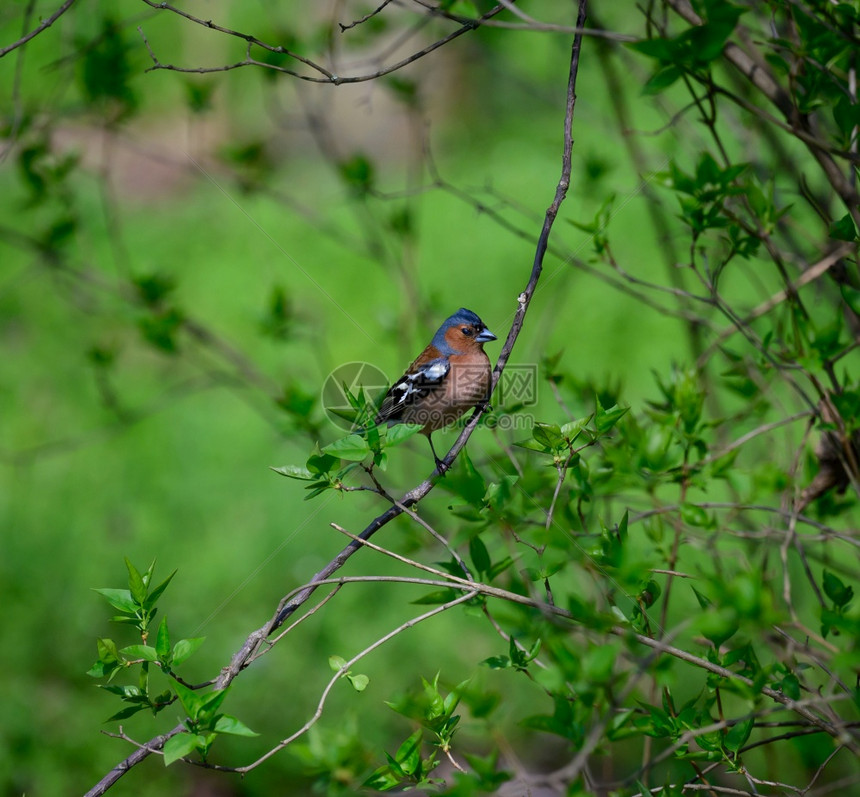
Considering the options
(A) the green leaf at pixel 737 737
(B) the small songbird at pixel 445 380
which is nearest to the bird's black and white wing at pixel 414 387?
(B) the small songbird at pixel 445 380

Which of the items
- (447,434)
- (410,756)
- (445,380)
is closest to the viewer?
(410,756)

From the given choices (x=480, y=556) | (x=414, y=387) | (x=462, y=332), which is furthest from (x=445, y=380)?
(x=480, y=556)

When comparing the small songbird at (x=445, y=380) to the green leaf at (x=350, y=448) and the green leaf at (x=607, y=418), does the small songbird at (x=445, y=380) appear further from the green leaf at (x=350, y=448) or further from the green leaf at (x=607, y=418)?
the green leaf at (x=350, y=448)

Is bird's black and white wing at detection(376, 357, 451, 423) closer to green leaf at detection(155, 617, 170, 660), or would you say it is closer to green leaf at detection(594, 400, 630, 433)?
green leaf at detection(594, 400, 630, 433)

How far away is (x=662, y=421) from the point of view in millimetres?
2574

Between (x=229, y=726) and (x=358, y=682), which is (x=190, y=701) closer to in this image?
(x=229, y=726)

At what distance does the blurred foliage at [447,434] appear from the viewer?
6.73ft

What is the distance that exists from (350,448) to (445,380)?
7.31ft

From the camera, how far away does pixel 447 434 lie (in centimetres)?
495

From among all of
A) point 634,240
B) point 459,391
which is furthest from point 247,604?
point 634,240

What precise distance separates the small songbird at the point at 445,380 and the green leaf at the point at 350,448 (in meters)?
1.84

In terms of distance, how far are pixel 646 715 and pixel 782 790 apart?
54 centimetres

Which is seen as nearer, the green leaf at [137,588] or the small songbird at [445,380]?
the green leaf at [137,588]

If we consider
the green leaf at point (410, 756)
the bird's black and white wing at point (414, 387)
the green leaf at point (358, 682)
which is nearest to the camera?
the green leaf at point (410, 756)
